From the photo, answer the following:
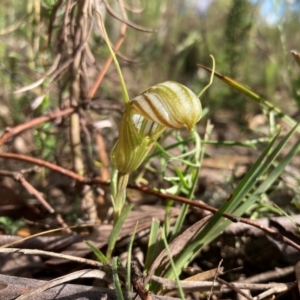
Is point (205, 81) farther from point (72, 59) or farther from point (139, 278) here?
point (139, 278)

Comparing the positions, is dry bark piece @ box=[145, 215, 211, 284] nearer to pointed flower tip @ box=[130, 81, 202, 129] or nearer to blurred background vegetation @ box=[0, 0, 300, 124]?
pointed flower tip @ box=[130, 81, 202, 129]

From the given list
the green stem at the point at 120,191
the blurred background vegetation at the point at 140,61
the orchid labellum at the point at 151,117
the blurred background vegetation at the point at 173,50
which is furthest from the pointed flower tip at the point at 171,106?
the blurred background vegetation at the point at 173,50

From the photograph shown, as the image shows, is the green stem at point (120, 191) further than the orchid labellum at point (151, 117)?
Yes

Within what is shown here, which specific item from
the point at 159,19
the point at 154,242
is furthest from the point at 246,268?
the point at 159,19

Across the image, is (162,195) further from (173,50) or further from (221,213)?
(173,50)

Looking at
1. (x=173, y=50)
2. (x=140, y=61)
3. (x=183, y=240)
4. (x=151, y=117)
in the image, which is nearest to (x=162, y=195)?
(x=183, y=240)

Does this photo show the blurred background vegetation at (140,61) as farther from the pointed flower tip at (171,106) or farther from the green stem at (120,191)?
the pointed flower tip at (171,106)

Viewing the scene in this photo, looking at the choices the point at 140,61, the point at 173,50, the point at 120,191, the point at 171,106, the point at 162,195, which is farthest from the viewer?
the point at 173,50

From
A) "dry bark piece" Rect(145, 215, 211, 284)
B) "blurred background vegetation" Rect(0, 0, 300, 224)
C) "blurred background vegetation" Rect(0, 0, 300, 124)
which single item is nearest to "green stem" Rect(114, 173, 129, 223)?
"dry bark piece" Rect(145, 215, 211, 284)

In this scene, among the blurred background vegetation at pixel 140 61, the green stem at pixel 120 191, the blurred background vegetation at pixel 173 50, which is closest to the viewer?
the green stem at pixel 120 191
